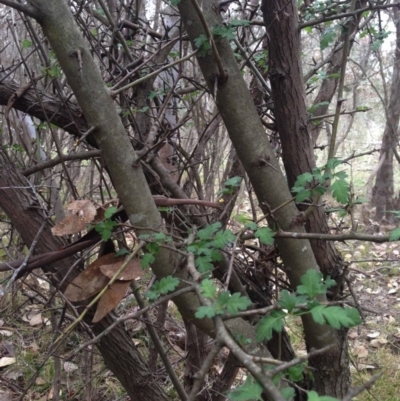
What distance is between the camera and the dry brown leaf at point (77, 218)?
1256 mm

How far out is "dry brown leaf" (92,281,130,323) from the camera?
121 cm

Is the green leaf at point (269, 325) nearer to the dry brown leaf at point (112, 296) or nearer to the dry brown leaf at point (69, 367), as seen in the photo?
the dry brown leaf at point (112, 296)

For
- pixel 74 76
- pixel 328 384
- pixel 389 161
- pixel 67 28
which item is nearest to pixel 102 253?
pixel 74 76

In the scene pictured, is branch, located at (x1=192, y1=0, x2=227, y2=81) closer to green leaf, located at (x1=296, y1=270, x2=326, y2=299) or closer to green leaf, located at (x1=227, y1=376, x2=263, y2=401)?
green leaf, located at (x1=296, y1=270, x2=326, y2=299)

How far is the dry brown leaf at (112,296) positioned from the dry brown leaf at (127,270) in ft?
0.07

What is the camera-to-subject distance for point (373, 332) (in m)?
3.62

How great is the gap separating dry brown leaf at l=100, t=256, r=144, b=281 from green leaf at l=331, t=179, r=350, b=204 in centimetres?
57

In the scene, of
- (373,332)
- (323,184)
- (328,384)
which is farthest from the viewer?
(373,332)

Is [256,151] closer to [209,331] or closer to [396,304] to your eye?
[209,331]

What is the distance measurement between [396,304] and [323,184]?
343cm

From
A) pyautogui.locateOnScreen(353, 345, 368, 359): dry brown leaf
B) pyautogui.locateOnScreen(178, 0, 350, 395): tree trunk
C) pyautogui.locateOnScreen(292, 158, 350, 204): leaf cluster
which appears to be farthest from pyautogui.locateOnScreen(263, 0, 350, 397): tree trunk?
pyautogui.locateOnScreen(353, 345, 368, 359): dry brown leaf

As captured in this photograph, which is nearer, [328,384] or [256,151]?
[256,151]

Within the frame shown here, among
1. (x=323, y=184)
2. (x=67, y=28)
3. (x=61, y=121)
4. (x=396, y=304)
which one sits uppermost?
(x=67, y=28)

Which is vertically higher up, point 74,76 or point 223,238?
point 74,76
